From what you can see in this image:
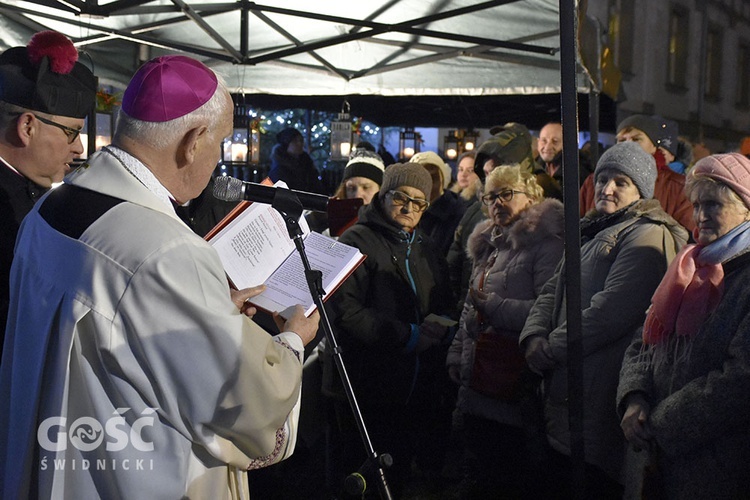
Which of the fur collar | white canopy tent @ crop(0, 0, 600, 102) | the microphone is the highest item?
white canopy tent @ crop(0, 0, 600, 102)

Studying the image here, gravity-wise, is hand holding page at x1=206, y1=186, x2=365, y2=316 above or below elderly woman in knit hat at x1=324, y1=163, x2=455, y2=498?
above

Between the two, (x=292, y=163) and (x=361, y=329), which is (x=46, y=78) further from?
(x=292, y=163)

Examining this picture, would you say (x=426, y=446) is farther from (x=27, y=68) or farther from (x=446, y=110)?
(x=446, y=110)

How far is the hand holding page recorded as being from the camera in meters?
2.48

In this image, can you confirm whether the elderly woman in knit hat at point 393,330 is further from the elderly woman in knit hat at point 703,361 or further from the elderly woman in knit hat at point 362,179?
the elderly woman in knit hat at point 703,361

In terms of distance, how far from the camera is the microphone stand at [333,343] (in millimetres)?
2469

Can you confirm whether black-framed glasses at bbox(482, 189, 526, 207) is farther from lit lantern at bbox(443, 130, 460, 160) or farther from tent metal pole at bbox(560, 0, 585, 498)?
lit lantern at bbox(443, 130, 460, 160)

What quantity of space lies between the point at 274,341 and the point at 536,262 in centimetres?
261

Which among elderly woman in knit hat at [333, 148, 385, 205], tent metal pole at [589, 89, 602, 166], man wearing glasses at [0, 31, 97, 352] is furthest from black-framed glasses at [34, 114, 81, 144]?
tent metal pole at [589, 89, 602, 166]

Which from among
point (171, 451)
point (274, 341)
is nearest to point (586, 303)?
point (274, 341)

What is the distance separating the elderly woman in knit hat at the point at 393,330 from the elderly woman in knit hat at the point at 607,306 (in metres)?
0.78

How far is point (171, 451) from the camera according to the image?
1867mm

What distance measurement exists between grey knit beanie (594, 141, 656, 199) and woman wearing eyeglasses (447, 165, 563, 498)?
0.61 metres

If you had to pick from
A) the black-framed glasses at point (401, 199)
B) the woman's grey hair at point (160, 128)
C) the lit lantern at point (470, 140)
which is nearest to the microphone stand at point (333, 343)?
the woman's grey hair at point (160, 128)
